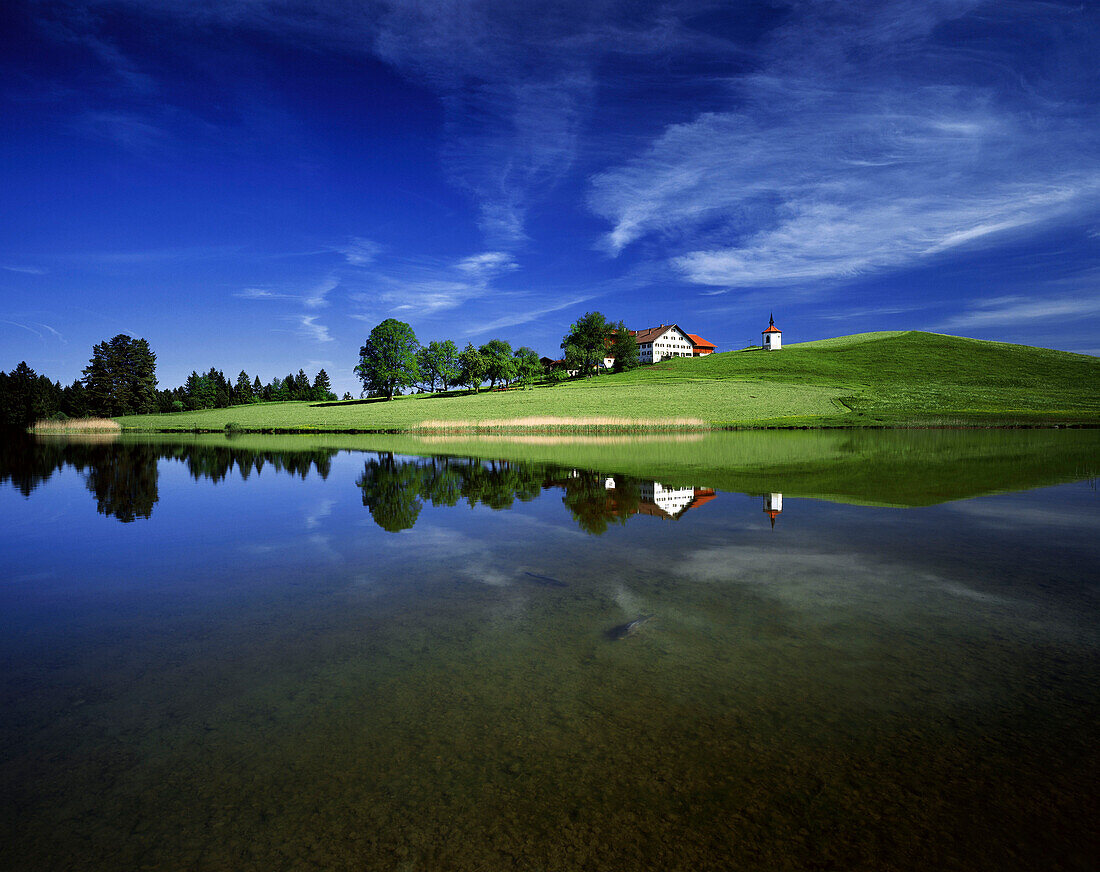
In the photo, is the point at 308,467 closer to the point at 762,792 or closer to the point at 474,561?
the point at 474,561

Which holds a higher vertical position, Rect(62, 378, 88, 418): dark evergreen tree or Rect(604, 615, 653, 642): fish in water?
Rect(62, 378, 88, 418): dark evergreen tree

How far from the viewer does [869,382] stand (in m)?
80.6

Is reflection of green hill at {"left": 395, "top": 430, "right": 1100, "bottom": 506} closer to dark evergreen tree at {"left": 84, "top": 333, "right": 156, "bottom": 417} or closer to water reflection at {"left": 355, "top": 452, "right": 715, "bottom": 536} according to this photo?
water reflection at {"left": 355, "top": 452, "right": 715, "bottom": 536}

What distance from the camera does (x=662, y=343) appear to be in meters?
178

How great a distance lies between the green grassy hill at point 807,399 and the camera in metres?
52.4

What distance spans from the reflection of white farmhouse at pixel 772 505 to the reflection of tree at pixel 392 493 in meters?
7.80

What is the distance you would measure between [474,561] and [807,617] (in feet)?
15.8

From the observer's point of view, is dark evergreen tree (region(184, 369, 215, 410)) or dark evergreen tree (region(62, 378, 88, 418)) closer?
dark evergreen tree (region(62, 378, 88, 418))

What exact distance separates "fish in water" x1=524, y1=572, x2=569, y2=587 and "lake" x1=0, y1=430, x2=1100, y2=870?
5 centimetres

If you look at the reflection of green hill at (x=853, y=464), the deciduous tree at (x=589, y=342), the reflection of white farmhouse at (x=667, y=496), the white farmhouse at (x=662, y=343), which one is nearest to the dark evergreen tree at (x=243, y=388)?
the deciduous tree at (x=589, y=342)

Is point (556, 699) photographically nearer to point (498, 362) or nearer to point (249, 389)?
point (498, 362)

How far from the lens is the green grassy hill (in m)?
52.4

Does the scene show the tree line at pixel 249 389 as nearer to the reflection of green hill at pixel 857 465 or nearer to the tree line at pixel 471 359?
the tree line at pixel 471 359

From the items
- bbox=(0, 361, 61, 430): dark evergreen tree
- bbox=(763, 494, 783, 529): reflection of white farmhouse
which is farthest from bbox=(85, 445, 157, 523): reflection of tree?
bbox=(0, 361, 61, 430): dark evergreen tree
